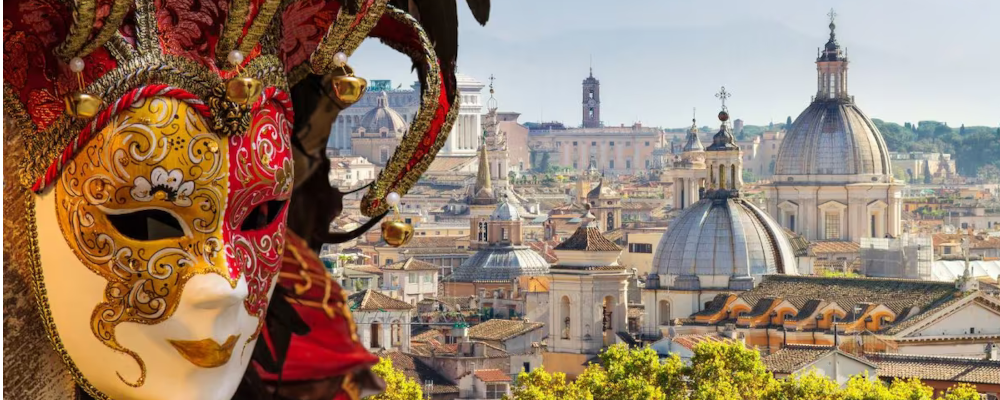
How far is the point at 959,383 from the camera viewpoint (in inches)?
1454

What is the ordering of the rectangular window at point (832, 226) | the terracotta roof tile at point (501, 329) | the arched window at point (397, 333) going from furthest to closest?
the rectangular window at point (832, 226) < the terracotta roof tile at point (501, 329) < the arched window at point (397, 333)

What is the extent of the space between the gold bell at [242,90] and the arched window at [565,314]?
43.5 meters

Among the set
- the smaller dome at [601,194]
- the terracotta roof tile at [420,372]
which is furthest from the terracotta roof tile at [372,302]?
the smaller dome at [601,194]

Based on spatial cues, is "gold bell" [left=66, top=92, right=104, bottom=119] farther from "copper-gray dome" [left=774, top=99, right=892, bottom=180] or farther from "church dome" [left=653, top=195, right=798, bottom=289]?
"copper-gray dome" [left=774, top=99, right=892, bottom=180]

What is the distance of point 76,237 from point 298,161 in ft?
2.32

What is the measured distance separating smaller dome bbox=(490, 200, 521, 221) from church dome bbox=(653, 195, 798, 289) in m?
22.0

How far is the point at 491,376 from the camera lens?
4422 cm

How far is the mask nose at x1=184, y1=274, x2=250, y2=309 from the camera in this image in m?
3.25

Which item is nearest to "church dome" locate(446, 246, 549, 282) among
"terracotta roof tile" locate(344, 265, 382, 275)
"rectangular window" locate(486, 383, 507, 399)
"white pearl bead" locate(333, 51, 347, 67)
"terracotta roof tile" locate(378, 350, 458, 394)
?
"terracotta roof tile" locate(344, 265, 382, 275)

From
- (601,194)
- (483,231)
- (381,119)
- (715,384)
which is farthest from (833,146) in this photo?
(381,119)

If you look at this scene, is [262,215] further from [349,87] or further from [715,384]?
[715,384]

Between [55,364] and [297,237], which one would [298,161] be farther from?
[55,364]

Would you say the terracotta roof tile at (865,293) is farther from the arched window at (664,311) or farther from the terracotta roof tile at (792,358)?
the terracotta roof tile at (792,358)

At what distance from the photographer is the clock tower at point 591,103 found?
174m
